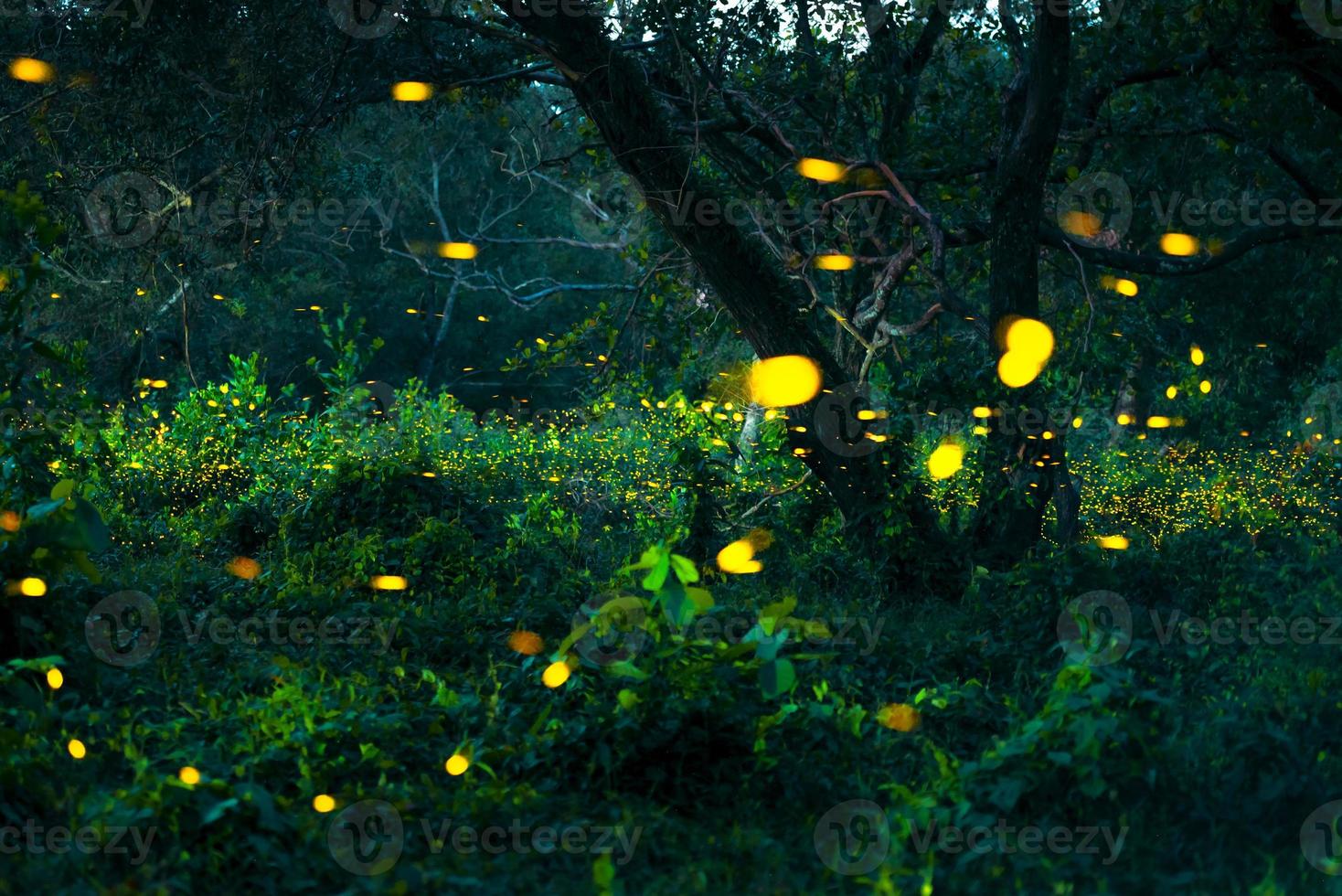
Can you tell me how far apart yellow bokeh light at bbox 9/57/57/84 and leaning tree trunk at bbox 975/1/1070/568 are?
5746 mm

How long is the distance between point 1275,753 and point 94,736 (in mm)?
3944

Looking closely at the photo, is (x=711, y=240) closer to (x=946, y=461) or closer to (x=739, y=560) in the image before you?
(x=739, y=560)

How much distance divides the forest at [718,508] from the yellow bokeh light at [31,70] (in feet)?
0.12

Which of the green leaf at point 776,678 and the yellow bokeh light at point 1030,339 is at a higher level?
the yellow bokeh light at point 1030,339

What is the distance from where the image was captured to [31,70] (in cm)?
774

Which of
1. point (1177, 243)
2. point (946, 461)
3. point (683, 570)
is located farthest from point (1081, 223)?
point (683, 570)

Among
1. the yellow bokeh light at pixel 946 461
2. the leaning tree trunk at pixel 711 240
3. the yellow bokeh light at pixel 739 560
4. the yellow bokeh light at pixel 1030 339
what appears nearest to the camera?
the leaning tree trunk at pixel 711 240

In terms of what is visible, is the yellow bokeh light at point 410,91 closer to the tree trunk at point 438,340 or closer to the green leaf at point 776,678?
the green leaf at point 776,678

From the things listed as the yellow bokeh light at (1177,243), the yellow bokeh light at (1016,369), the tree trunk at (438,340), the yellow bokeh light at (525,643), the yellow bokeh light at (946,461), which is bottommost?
the tree trunk at (438,340)

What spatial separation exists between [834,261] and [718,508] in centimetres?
178

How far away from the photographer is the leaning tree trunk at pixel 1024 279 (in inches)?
300

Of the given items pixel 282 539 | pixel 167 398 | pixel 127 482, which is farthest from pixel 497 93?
pixel 167 398

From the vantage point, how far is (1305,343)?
48.5 feet

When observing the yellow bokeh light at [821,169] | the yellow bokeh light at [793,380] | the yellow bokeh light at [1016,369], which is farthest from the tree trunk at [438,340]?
the yellow bokeh light at [1016,369]
